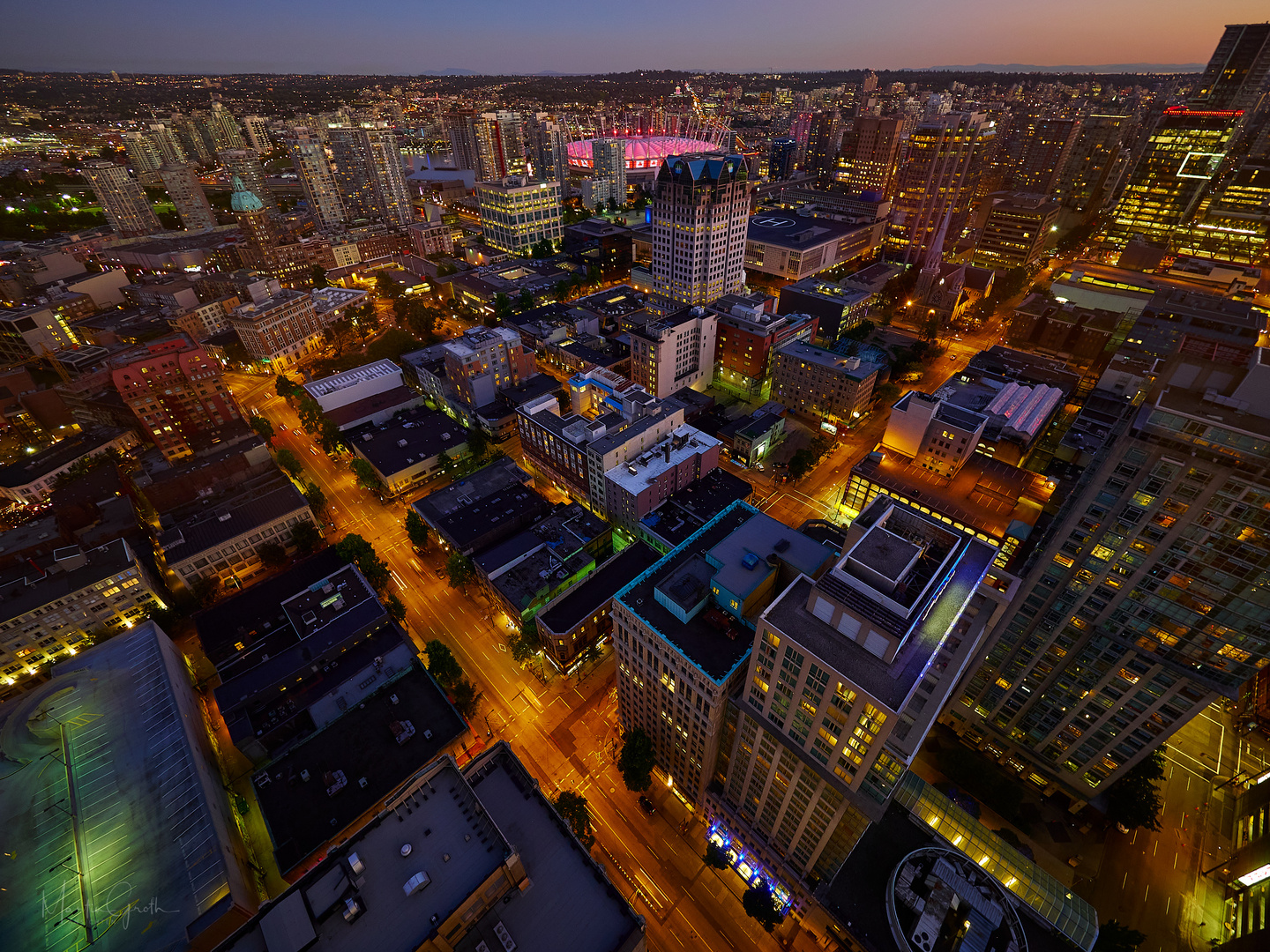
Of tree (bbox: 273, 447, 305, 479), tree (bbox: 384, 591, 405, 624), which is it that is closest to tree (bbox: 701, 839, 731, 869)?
tree (bbox: 384, 591, 405, 624)

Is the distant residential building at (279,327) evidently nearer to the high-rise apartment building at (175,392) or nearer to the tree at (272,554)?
the high-rise apartment building at (175,392)

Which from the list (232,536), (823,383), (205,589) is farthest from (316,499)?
(823,383)

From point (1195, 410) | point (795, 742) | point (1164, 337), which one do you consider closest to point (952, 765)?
point (795, 742)

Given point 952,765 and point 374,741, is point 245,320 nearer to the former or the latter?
point 374,741

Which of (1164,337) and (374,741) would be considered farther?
(1164,337)

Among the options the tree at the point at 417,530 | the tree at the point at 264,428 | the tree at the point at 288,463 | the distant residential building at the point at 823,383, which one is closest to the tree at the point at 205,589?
the tree at the point at 288,463

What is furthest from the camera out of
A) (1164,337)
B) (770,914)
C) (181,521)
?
(1164,337)

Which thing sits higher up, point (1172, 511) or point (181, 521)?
point (1172, 511)
